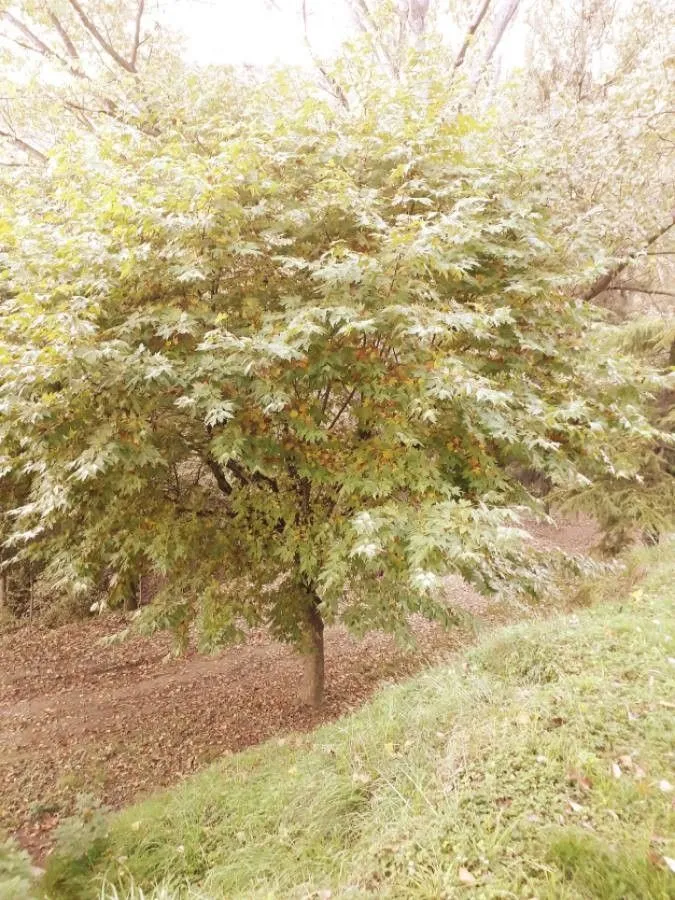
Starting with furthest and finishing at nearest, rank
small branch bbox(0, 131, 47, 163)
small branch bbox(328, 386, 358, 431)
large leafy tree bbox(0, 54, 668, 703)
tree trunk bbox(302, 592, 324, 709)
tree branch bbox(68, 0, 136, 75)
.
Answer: small branch bbox(0, 131, 47, 163), tree branch bbox(68, 0, 136, 75), tree trunk bbox(302, 592, 324, 709), small branch bbox(328, 386, 358, 431), large leafy tree bbox(0, 54, 668, 703)

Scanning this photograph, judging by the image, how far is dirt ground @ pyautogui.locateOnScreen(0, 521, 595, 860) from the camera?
287 inches

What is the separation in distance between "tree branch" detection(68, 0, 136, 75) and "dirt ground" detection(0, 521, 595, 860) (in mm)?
10693

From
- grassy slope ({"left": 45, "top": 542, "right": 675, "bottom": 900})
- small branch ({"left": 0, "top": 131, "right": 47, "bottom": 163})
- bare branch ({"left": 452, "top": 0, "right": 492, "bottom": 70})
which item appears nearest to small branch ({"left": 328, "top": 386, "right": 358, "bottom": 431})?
grassy slope ({"left": 45, "top": 542, "right": 675, "bottom": 900})

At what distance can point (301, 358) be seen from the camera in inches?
173

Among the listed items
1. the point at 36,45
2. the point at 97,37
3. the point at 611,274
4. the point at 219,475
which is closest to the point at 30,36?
the point at 36,45

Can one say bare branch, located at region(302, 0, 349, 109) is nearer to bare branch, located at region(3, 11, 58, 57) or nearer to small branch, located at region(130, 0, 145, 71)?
small branch, located at region(130, 0, 145, 71)

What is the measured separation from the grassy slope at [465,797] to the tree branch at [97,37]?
34.5 feet

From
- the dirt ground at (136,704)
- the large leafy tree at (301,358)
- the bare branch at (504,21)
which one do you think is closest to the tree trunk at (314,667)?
the dirt ground at (136,704)

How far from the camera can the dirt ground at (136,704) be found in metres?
7.28

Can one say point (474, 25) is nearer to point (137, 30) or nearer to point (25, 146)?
point (137, 30)

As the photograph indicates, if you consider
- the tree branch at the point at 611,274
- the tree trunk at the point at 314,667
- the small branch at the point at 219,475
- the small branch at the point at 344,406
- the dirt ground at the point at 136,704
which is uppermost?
the tree branch at the point at 611,274

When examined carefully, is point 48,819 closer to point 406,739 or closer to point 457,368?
point 406,739

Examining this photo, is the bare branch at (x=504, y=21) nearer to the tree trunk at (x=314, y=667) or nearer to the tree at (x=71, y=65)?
the tree at (x=71, y=65)

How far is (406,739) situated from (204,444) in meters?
3.47
